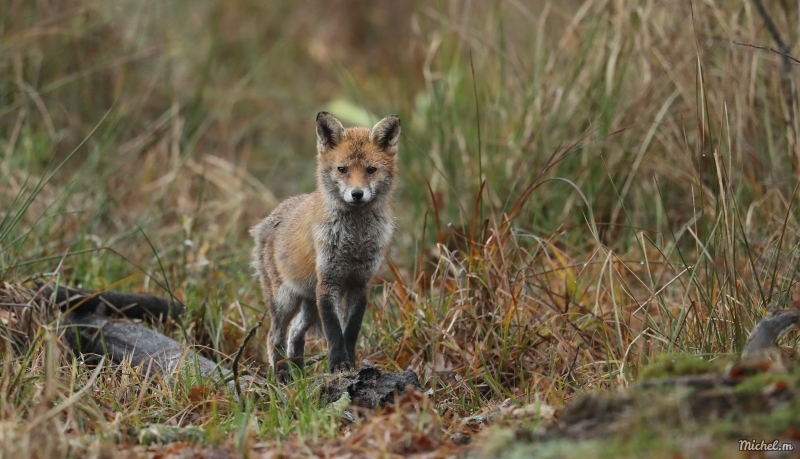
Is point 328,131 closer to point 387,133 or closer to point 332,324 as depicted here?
point 387,133

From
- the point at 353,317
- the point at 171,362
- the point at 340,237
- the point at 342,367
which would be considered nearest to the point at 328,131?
the point at 340,237

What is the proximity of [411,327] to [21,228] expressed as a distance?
3328 mm

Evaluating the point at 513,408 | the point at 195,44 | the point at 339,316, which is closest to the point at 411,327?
the point at 339,316

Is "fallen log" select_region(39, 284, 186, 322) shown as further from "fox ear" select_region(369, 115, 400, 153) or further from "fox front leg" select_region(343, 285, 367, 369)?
"fox ear" select_region(369, 115, 400, 153)

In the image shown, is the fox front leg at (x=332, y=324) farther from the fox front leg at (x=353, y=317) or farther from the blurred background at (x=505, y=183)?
the blurred background at (x=505, y=183)

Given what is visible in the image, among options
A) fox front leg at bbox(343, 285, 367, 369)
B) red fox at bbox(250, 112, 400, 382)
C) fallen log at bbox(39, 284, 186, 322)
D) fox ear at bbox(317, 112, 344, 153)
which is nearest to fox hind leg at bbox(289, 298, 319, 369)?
red fox at bbox(250, 112, 400, 382)

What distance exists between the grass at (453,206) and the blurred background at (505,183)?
1.2 inches

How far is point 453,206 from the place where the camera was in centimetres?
777

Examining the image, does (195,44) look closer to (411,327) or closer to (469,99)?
(469,99)

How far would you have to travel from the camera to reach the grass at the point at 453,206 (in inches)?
178

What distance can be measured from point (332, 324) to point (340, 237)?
0.51 metres

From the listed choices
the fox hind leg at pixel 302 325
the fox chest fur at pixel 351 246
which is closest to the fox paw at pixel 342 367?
the fox chest fur at pixel 351 246

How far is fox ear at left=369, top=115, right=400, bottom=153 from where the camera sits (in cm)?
538

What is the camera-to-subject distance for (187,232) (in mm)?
7113
